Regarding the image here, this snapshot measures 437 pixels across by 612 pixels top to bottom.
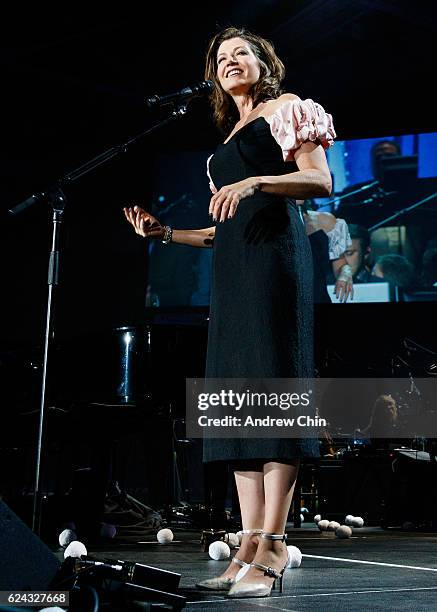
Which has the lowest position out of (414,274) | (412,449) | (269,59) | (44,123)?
(412,449)

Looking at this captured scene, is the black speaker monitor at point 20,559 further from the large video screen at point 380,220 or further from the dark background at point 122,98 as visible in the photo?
the large video screen at point 380,220

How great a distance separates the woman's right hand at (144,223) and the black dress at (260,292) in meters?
0.29

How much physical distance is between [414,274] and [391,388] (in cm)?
145

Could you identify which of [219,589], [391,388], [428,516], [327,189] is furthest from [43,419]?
[391,388]

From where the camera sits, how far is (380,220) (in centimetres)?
809

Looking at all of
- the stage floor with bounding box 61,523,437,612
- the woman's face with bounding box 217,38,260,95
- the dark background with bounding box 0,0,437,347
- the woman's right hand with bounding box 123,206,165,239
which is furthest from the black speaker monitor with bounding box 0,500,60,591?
the dark background with bounding box 0,0,437,347

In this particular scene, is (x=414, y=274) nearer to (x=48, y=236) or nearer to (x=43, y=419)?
(x=48, y=236)

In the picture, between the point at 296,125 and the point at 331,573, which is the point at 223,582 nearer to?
the point at 331,573

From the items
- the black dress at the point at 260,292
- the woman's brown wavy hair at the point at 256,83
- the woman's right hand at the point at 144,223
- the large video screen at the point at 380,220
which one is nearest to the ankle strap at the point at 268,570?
the black dress at the point at 260,292

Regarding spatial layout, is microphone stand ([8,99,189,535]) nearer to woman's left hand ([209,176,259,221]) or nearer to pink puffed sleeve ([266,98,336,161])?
pink puffed sleeve ([266,98,336,161])

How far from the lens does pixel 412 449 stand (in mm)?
6586

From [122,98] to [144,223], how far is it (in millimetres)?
7007

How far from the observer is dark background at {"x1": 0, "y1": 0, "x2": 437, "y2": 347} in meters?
7.56

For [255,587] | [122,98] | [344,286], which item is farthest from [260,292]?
[122,98]
